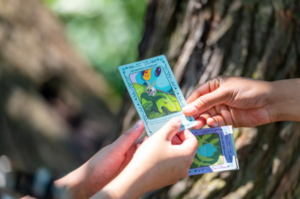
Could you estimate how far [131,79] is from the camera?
171 cm

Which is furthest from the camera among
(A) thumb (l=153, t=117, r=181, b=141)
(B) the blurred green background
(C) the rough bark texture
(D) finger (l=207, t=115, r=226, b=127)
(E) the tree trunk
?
(B) the blurred green background

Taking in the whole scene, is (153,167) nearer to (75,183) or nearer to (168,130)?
(168,130)

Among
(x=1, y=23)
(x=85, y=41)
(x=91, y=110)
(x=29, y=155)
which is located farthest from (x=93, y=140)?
(x=85, y=41)

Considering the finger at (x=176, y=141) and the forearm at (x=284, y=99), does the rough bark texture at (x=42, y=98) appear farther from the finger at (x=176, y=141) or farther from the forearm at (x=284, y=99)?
Answer: the forearm at (x=284, y=99)

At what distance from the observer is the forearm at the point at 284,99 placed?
1649 mm

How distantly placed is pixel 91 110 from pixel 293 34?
2357 millimetres

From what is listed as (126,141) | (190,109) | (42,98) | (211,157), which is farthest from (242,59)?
(42,98)

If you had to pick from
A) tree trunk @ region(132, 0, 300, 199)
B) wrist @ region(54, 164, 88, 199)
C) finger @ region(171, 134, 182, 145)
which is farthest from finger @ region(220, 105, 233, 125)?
wrist @ region(54, 164, 88, 199)

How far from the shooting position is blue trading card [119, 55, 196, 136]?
1.63 metres

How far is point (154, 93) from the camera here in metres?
1.69

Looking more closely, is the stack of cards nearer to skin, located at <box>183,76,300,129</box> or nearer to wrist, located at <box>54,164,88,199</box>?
skin, located at <box>183,76,300,129</box>

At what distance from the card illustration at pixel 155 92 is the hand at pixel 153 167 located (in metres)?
0.27

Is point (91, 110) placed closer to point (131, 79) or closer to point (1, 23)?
point (1, 23)

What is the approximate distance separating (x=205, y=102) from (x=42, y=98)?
2.20 m
